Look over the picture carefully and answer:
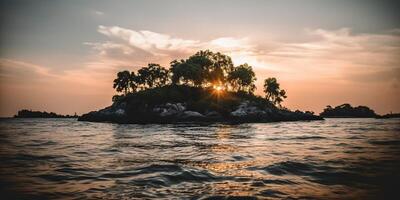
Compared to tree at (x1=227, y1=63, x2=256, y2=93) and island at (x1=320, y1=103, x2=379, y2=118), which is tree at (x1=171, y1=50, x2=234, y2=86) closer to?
tree at (x1=227, y1=63, x2=256, y2=93)

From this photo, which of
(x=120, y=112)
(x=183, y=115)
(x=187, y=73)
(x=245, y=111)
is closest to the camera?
(x=183, y=115)

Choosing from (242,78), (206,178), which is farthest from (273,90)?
(206,178)

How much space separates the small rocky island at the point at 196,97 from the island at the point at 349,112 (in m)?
61.2

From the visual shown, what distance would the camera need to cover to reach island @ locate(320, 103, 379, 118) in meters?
172

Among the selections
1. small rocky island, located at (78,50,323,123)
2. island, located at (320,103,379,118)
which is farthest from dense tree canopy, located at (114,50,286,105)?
island, located at (320,103,379,118)

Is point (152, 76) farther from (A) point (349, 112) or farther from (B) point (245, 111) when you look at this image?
(A) point (349, 112)

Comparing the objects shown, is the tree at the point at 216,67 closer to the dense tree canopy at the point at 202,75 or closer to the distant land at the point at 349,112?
the dense tree canopy at the point at 202,75

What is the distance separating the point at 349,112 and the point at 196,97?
118698 millimetres

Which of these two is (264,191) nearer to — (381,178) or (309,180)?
(309,180)

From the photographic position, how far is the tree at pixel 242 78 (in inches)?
5074

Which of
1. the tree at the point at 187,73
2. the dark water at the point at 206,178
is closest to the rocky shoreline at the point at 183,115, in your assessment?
the tree at the point at 187,73

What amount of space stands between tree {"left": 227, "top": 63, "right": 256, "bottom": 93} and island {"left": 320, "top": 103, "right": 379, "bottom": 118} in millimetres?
81572

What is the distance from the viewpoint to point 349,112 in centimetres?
17688

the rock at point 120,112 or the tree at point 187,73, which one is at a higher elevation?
the tree at point 187,73
